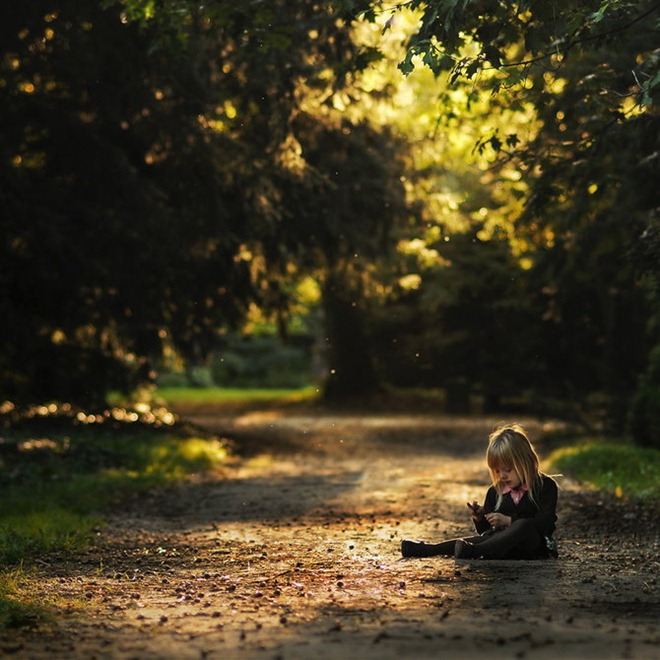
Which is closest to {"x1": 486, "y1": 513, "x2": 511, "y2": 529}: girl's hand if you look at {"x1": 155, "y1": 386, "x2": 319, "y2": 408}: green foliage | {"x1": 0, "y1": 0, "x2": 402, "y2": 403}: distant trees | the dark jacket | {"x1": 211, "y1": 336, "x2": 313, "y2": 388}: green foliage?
the dark jacket

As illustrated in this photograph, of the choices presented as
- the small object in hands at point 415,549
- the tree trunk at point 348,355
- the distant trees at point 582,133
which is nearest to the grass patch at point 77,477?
the small object in hands at point 415,549

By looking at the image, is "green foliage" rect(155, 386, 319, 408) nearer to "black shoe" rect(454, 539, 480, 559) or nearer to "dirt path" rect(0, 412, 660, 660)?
"dirt path" rect(0, 412, 660, 660)

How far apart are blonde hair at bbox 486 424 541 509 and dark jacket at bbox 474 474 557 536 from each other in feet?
0.15

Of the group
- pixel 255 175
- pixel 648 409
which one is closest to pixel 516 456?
pixel 255 175

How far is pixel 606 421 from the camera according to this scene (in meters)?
22.4

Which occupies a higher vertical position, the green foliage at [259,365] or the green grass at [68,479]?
the green foliage at [259,365]

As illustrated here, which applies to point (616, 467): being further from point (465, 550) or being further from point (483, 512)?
point (465, 550)

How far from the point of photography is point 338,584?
7590 millimetres

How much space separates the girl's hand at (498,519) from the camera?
27.6 ft

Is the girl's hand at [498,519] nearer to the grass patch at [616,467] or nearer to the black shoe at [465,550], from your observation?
the black shoe at [465,550]

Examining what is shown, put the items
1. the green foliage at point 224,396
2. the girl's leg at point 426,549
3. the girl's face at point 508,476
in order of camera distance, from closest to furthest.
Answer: the girl's face at point 508,476 < the girl's leg at point 426,549 < the green foliage at point 224,396

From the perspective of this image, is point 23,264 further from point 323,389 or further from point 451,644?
point 323,389

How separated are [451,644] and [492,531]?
3049 mm

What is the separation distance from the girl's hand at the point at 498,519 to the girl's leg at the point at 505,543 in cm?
4
